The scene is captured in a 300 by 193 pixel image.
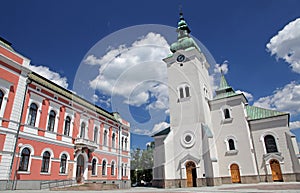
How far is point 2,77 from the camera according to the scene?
1675 cm

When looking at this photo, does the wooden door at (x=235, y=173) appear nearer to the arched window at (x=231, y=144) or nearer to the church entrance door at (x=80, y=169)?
the arched window at (x=231, y=144)

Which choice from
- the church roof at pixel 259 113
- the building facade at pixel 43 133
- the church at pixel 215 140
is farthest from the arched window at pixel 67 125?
the church roof at pixel 259 113

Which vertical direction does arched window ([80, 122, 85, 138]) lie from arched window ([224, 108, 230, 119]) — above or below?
below

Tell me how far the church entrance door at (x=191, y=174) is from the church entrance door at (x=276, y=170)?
951 cm

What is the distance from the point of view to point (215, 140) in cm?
2809

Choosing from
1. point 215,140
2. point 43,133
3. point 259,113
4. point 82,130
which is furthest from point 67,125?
point 259,113

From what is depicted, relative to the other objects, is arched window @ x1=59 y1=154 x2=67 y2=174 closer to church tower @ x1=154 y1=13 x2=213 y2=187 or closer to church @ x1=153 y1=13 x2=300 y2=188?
church @ x1=153 y1=13 x2=300 y2=188

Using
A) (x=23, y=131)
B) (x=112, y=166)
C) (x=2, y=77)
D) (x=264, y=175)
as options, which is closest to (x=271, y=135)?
(x=264, y=175)

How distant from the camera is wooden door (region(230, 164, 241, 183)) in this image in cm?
2607

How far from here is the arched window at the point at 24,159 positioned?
56.6 ft

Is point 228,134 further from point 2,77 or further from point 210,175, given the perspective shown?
point 2,77

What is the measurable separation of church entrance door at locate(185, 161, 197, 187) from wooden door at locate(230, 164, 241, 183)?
501 centimetres

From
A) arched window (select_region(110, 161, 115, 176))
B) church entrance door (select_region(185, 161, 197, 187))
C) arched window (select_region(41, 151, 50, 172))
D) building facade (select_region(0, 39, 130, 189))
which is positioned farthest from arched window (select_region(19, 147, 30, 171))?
church entrance door (select_region(185, 161, 197, 187))

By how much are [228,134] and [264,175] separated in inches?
247
